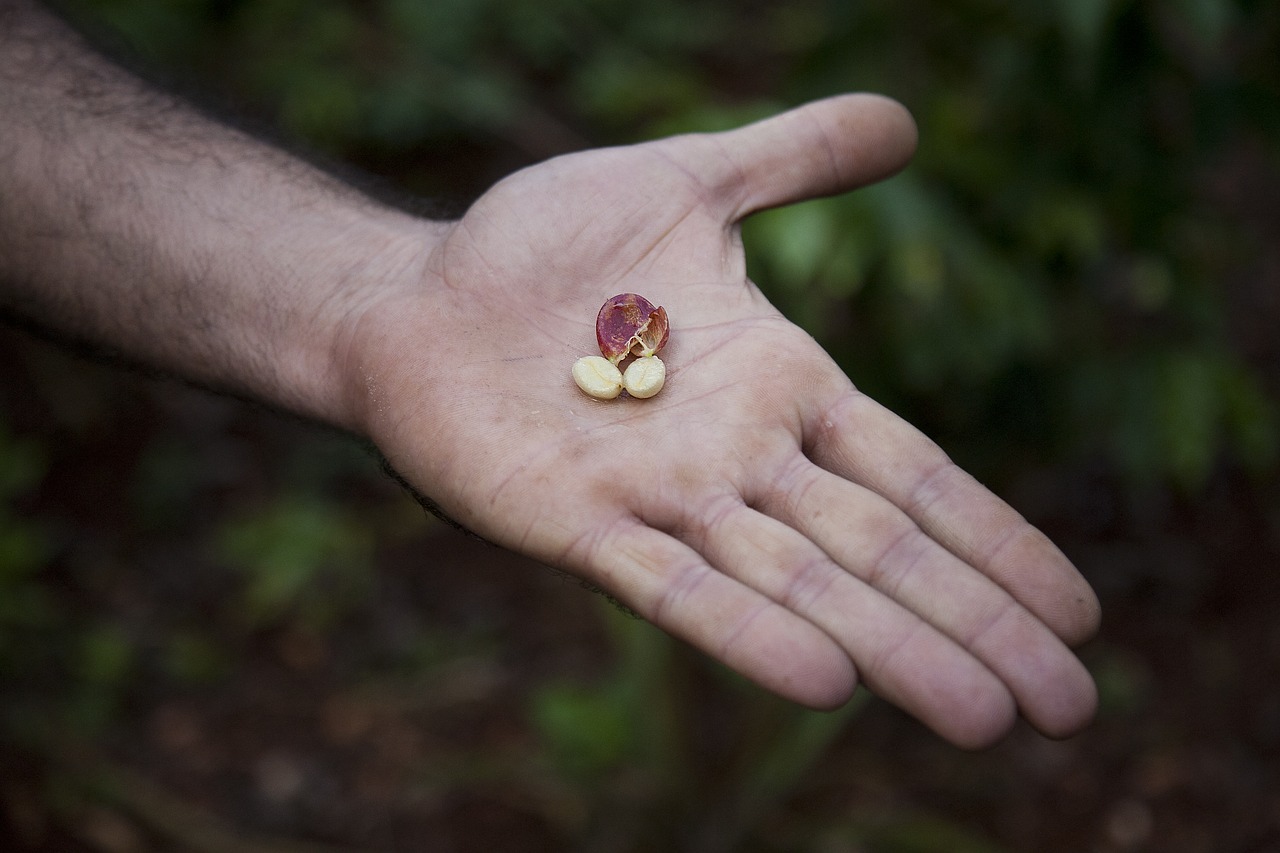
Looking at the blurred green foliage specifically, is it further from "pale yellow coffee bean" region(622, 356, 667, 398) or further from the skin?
"pale yellow coffee bean" region(622, 356, 667, 398)

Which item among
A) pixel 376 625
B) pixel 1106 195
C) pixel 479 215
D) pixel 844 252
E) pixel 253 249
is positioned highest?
pixel 1106 195

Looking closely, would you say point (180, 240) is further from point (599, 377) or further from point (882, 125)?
point (882, 125)

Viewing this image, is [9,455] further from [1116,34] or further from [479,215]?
[1116,34]

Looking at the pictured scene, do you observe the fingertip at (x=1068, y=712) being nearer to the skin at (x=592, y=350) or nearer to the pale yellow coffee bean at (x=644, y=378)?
the skin at (x=592, y=350)

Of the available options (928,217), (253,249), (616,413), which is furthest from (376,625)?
(928,217)

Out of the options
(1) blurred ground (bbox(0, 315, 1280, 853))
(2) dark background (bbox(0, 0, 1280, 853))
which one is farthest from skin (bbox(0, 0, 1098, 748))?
(1) blurred ground (bbox(0, 315, 1280, 853))

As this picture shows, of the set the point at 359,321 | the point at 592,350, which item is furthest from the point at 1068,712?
the point at 359,321

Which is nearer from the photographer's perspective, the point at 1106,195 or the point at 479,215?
the point at 479,215
